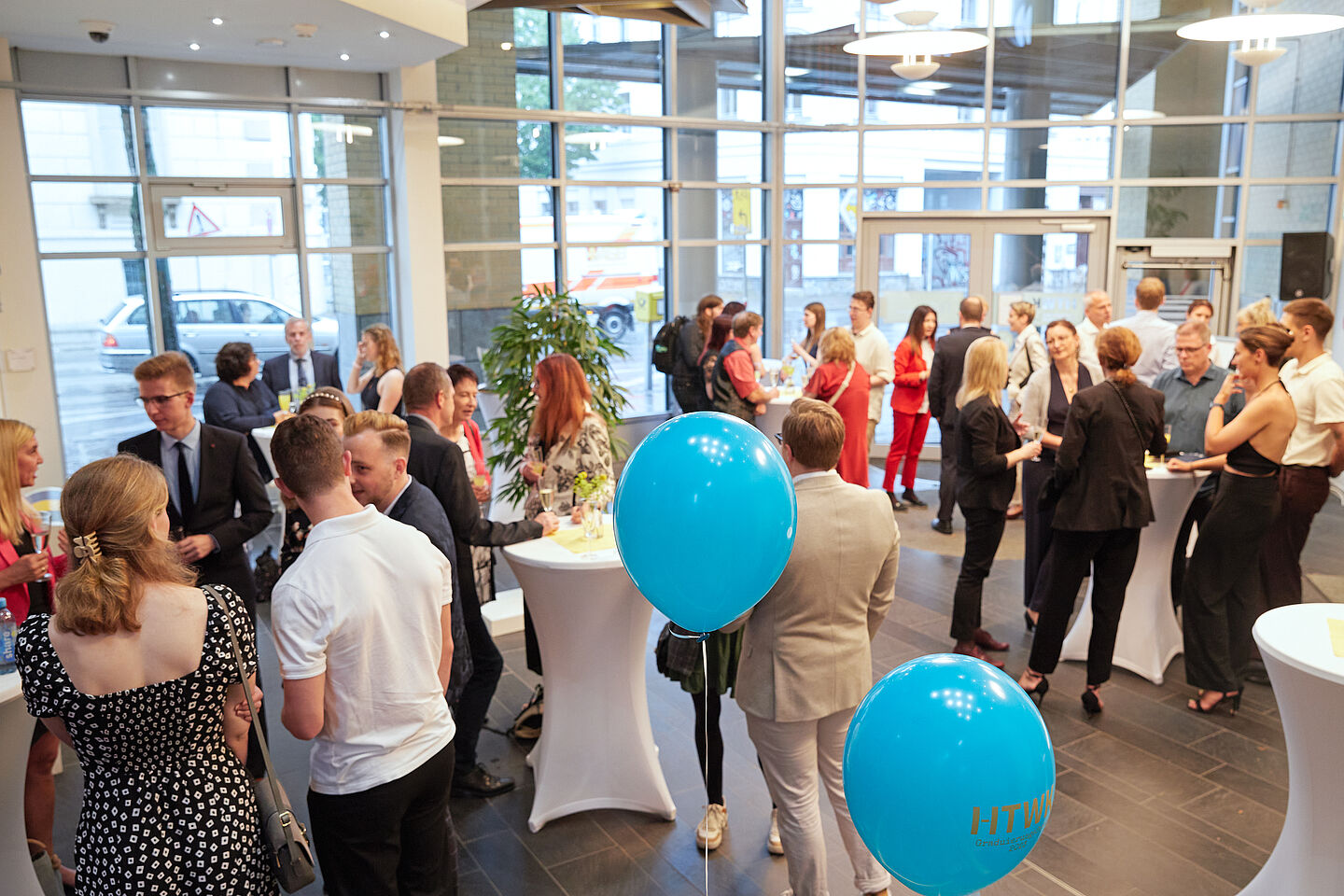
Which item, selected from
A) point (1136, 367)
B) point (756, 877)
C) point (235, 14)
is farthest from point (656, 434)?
point (1136, 367)

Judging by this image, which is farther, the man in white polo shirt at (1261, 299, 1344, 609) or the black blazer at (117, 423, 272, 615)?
the man in white polo shirt at (1261, 299, 1344, 609)

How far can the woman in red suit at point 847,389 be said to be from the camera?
20.9 ft

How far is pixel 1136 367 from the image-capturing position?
736 centimetres

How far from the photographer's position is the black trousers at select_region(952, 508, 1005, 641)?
15.4 feet

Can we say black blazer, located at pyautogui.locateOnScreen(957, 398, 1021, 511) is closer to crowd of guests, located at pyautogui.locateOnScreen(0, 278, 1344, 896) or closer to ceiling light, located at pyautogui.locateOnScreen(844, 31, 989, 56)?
crowd of guests, located at pyautogui.locateOnScreen(0, 278, 1344, 896)

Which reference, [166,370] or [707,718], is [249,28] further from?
[707,718]

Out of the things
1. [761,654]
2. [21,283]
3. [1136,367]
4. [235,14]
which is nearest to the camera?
[761,654]

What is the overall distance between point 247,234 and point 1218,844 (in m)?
7.48

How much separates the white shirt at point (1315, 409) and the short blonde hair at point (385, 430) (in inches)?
148

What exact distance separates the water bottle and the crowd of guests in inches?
9.6

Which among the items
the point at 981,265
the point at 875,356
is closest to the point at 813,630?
the point at 875,356

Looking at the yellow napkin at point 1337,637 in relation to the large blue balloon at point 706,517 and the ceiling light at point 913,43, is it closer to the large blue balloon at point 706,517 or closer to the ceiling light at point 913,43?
the large blue balloon at point 706,517

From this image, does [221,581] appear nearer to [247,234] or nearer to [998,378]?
[998,378]

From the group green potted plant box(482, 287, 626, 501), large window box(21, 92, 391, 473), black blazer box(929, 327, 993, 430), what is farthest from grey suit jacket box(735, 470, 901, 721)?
large window box(21, 92, 391, 473)
